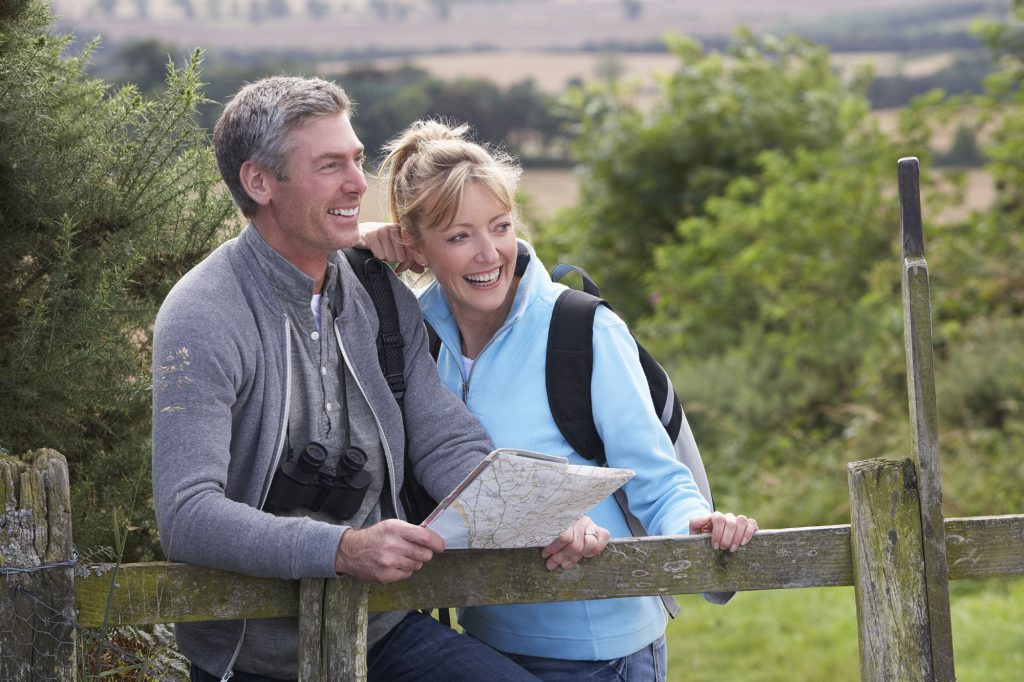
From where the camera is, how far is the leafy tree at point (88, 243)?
299 centimetres

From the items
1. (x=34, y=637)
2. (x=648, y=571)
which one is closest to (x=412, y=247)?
(x=648, y=571)

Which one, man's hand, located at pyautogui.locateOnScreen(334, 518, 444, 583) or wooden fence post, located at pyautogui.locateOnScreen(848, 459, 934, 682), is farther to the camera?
wooden fence post, located at pyautogui.locateOnScreen(848, 459, 934, 682)

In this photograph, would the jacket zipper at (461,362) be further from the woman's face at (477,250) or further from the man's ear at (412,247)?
the man's ear at (412,247)

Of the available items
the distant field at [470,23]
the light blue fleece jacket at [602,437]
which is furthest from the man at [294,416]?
the distant field at [470,23]

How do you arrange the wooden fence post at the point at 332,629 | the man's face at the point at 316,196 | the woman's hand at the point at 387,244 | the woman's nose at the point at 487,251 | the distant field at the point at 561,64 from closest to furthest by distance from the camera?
the wooden fence post at the point at 332,629
the man's face at the point at 316,196
the woman's nose at the point at 487,251
the woman's hand at the point at 387,244
the distant field at the point at 561,64

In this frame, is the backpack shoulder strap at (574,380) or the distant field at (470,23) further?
the distant field at (470,23)

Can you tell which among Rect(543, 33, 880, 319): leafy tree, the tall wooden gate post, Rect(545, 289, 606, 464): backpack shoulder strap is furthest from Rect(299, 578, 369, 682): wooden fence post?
Rect(543, 33, 880, 319): leafy tree

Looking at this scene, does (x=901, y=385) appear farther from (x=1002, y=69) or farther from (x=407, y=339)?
(x=407, y=339)

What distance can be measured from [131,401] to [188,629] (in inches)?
36.6

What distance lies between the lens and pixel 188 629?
8.58 ft

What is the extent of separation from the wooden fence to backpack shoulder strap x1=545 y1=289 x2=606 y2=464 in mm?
307

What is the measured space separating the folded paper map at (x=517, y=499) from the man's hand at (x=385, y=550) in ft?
0.13

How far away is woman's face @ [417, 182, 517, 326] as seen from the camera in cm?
284

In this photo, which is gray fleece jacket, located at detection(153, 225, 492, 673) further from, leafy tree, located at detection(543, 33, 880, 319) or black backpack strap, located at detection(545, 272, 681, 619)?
leafy tree, located at detection(543, 33, 880, 319)
